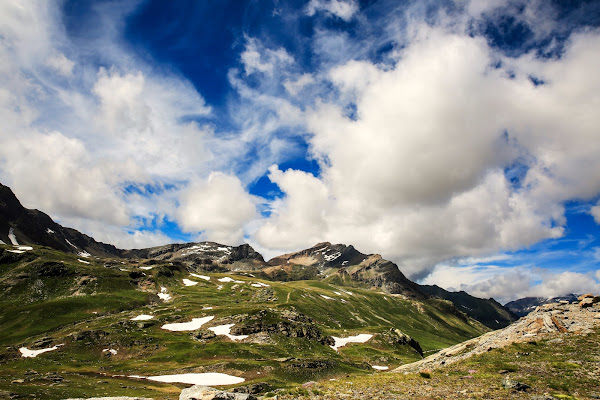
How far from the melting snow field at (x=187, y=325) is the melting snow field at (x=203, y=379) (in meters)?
52.4

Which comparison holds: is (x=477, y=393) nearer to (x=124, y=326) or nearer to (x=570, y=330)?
(x=570, y=330)

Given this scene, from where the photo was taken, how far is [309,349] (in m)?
112

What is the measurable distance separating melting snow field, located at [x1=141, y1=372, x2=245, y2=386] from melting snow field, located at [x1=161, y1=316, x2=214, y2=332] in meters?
52.4

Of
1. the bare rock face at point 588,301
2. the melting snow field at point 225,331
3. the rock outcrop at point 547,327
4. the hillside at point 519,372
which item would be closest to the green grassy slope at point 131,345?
the melting snow field at point 225,331

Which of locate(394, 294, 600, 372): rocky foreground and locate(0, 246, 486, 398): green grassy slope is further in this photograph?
locate(0, 246, 486, 398): green grassy slope

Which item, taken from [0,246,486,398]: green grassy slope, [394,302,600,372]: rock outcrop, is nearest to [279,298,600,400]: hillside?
[394,302,600,372]: rock outcrop

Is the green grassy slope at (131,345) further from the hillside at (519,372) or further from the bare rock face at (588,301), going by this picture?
the bare rock face at (588,301)

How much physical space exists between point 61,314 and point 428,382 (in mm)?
181103

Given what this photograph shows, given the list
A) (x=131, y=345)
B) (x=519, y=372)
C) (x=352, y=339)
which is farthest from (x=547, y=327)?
(x=131, y=345)

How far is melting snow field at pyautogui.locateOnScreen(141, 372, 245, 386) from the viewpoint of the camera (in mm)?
69469

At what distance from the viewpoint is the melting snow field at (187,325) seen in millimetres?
123850

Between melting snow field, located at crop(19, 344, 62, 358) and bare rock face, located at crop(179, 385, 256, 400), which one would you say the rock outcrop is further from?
melting snow field, located at crop(19, 344, 62, 358)

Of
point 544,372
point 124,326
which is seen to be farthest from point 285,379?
point 124,326

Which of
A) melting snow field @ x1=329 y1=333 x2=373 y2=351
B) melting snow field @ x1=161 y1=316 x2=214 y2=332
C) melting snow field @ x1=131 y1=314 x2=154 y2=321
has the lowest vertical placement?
melting snow field @ x1=329 y1=333 x2=373 y2=351
